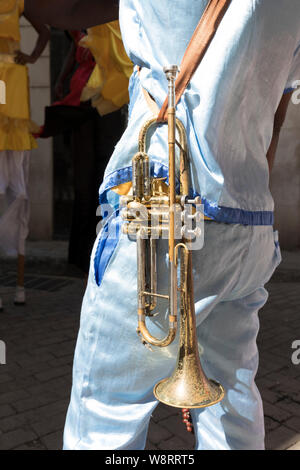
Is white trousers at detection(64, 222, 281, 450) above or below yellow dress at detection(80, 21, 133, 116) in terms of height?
below

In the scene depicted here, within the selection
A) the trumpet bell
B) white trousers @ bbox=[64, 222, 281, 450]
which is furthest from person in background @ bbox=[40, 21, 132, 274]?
the trumpet bell

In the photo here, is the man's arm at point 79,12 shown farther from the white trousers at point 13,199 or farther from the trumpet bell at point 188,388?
the white trousers at point 13,199

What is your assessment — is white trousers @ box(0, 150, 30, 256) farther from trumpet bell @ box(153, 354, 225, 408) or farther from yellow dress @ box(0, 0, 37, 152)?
trumpet bell @ box(153, 354, 225, 408)

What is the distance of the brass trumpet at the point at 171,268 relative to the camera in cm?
113

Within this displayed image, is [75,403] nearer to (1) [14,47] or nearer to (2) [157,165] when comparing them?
(2) [157,165]

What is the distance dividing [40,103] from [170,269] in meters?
7.73

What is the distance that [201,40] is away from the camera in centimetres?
111

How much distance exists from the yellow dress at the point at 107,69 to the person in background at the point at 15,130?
21.2 inches

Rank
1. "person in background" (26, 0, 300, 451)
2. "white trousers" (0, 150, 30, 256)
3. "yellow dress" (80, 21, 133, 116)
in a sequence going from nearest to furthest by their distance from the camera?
1. "person in background" (26, 0, 300, 451)
2. "yellow dress" (80, 21, 133, 116)
3. "white trousers" (0, 150, 30, 256)

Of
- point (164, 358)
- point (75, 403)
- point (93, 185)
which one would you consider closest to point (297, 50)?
point (164, 358)

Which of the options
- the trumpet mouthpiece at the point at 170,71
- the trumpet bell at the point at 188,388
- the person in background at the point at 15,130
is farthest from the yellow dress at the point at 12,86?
the trumpet bell at the point at 188,388

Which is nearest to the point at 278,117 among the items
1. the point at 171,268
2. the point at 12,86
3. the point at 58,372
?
the point at 171,268

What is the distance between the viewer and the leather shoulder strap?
1107 millimetres

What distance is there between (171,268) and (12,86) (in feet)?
11.0
